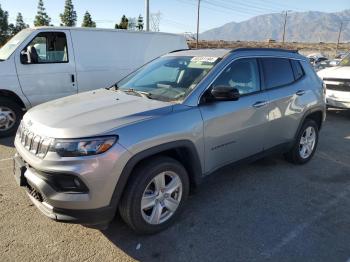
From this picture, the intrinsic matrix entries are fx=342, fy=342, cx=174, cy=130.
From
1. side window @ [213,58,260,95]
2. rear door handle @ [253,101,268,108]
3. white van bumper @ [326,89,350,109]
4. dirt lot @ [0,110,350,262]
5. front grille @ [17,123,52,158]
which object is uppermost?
side window @ [213,58,260,95]

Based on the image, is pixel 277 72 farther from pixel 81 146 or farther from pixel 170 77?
pixel 81 146

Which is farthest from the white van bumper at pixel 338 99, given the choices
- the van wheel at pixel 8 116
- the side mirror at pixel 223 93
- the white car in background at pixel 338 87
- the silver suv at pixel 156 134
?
the van wheel at pixel 8 116

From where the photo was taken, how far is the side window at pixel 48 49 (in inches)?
260

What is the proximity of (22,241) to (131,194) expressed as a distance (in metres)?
1.17

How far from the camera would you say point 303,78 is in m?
5.02

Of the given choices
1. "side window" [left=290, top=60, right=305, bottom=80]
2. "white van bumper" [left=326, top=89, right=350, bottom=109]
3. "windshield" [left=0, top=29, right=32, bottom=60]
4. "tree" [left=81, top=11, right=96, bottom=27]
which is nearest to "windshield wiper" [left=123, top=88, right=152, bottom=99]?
"side window" [left=290, top=60, right=305, bottom=80]

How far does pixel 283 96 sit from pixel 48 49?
15.9 ft

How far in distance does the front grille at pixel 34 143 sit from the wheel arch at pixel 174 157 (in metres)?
0.68

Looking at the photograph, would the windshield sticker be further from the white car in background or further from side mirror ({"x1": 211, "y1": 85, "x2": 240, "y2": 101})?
the white car in background

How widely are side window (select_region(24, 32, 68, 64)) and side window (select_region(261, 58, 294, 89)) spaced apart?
448 centimetres

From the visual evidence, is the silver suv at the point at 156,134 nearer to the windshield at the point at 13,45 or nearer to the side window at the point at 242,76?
the side window at the point at 242,76

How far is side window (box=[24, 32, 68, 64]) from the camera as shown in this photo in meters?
6.61

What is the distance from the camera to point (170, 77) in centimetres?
405

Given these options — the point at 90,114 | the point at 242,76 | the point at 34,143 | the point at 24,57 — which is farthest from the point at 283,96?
the point at 24,57
